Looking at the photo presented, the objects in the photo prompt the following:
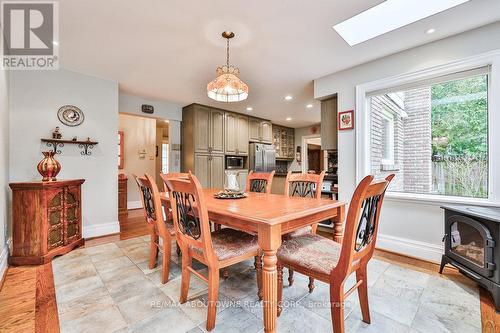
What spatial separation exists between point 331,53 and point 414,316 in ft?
8.43

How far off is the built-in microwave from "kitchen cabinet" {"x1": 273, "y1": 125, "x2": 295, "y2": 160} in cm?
168

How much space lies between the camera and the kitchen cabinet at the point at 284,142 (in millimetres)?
6805

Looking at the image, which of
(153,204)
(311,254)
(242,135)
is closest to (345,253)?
(311,254)

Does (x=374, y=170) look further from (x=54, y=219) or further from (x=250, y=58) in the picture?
(x=54, y=219)

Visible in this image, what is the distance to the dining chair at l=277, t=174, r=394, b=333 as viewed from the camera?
3.61 ft

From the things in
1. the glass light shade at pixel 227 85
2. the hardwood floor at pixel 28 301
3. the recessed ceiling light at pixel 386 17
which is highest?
the recessed ceiling light at pixel 386 17

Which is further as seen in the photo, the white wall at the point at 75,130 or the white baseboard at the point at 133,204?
the white baseboard at the point at 133,204

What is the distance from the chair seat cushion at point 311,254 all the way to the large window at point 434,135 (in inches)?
72.3

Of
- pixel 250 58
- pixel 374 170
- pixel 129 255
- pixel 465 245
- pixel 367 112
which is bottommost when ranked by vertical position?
pixel 129 255

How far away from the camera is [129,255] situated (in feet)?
8.23

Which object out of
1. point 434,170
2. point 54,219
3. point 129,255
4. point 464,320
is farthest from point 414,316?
point 54,219

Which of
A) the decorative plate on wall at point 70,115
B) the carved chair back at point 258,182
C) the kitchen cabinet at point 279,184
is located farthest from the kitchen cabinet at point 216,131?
the decorative plate on wall at point 70,115

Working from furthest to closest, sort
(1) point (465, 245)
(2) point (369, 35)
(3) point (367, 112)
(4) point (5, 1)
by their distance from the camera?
(3) point (367, 112), (2) point (369, 35), (1) point (465, 245), (4) point (5, 1)

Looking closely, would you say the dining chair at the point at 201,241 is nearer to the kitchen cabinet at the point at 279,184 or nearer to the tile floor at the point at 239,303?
the tile floor at the point at 239,303
